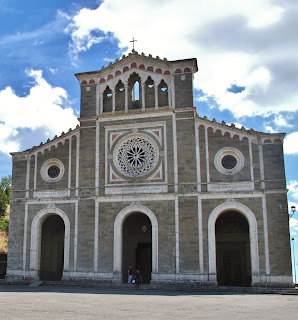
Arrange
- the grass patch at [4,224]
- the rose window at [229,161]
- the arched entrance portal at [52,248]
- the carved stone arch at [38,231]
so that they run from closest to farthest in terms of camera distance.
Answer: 1. the rose window at [229,161]
2. the carved stone arch at [38,231]
3. the arched entrance portal at [52,248]
4. the grass patch at [4,224]

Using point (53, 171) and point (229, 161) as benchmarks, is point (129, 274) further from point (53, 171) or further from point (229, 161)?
point (229, 161)

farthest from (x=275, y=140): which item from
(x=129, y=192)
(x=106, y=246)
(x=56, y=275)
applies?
(x=56, y=275)

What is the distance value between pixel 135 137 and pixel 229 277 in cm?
1308

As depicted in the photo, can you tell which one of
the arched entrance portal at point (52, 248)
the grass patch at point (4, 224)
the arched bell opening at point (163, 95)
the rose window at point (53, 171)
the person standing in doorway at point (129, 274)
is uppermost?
the arched bell opening at point (163, 95)

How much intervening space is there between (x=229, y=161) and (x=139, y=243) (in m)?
9.63

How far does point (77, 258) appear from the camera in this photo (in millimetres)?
32625

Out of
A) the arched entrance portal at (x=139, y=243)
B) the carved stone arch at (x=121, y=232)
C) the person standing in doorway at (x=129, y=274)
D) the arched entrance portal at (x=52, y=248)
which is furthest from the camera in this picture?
the arched entrance portal at (x=52, y=248)

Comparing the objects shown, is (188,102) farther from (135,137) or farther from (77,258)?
(77,258)

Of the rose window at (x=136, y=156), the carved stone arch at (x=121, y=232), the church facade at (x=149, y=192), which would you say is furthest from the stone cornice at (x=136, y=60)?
the carved stone arch at (x=121, y=232)

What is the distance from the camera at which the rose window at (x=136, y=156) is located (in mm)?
33312

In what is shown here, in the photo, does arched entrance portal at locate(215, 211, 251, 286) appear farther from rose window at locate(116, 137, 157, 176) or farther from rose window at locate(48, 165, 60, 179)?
rose window at locate(48, 165, 60, 179)

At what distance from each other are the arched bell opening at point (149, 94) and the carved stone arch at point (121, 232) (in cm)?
775

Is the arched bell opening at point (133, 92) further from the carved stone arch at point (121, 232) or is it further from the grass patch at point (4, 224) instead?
the grass patch at point (4, 224)

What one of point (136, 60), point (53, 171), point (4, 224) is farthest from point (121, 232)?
point (4, 224)
